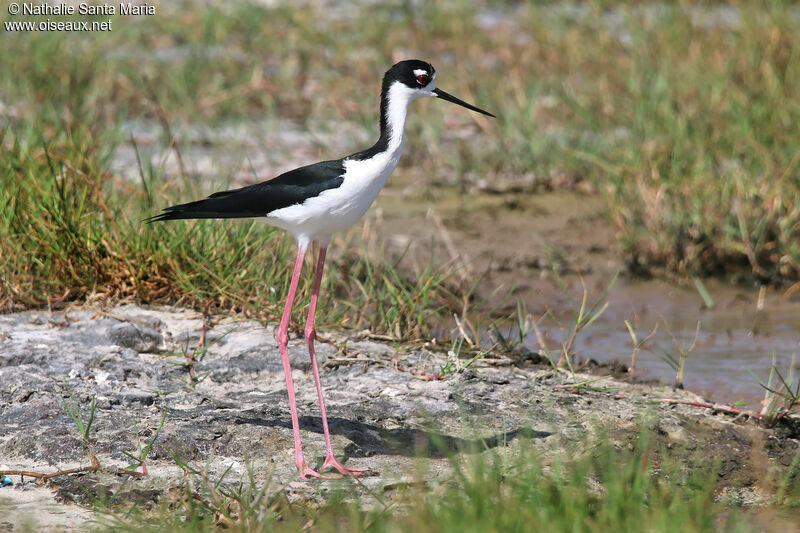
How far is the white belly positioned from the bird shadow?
646 mm

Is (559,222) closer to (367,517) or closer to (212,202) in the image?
(212,202)

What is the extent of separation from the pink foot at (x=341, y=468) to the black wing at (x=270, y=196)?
0.80m

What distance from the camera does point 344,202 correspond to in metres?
3.44

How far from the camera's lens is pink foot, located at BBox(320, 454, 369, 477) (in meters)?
3.32

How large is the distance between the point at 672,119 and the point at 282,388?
3266 millimetres

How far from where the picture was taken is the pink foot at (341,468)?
3324 millimetres

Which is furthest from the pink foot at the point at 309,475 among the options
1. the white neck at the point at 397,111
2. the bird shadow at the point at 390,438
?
the white neck at the point at 397,111

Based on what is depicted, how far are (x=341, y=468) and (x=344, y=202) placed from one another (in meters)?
0.82

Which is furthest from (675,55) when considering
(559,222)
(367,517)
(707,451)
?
(367,517)

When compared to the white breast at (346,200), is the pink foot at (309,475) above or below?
below

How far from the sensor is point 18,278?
4.33m

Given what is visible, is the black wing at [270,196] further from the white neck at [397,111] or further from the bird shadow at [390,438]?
the bird shadow at [390,438]

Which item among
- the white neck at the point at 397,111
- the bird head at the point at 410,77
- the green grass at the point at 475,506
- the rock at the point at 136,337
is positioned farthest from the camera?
the rock at the point at 136,337

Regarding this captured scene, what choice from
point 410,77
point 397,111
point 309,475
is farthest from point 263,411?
point 410,77
